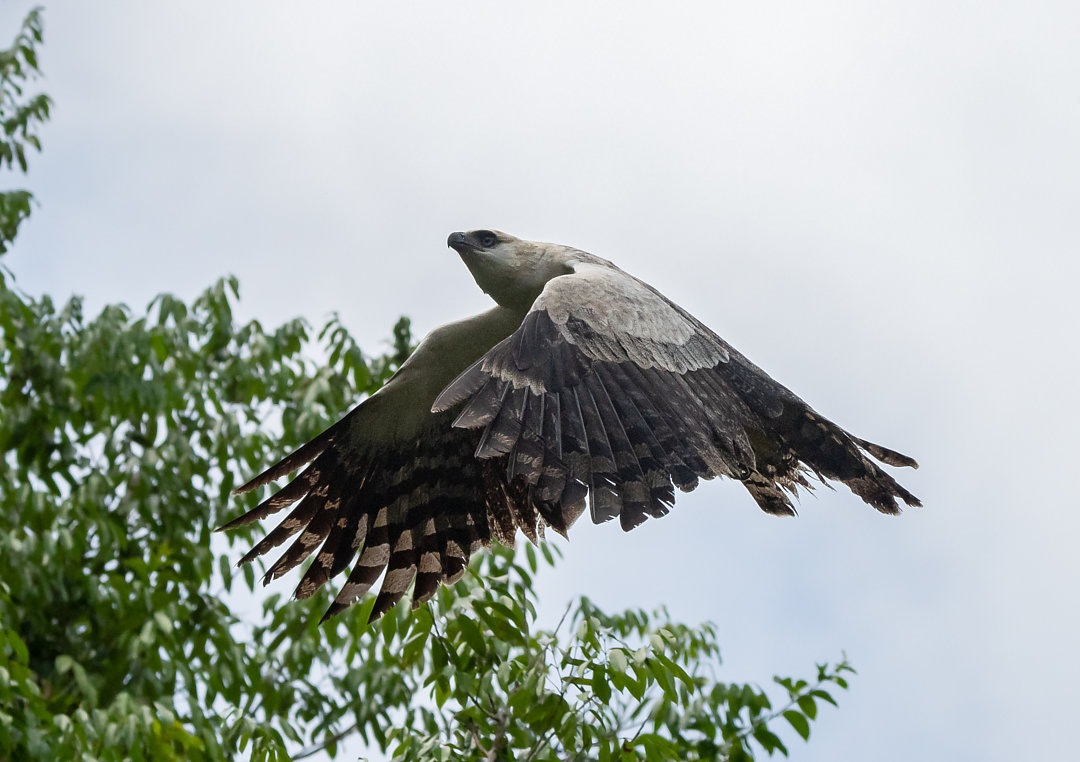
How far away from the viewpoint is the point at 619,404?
3.36 meters

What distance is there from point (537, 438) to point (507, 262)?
1.27 meters

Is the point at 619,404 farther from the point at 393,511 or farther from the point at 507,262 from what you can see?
the point at 393,511

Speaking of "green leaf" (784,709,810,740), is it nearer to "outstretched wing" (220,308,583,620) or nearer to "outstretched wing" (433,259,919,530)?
"outstretched wing" (433,259,919,530)

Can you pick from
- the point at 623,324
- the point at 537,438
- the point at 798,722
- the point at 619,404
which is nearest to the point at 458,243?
the point at 623,324

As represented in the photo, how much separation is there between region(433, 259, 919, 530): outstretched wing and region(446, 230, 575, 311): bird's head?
0.74ft

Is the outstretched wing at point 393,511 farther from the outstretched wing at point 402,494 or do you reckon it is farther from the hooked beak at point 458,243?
the hooked beak at point 458,243

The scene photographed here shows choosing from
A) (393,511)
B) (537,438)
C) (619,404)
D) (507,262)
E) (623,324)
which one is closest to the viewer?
(537,438)

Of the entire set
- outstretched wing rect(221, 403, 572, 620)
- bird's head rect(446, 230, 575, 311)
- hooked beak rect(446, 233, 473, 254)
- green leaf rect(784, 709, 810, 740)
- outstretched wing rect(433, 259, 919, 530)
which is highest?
hooked beak rect(446, 233, 473, 254)

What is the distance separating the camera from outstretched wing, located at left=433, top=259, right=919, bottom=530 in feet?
10.4

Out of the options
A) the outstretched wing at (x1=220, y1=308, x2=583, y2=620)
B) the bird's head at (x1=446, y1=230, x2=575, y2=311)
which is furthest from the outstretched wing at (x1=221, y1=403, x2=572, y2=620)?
the bird's head at (x1=446, y1=230, x2=575, y2=311)

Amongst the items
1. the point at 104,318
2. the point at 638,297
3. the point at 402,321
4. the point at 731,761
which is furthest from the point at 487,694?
the point at 104,318

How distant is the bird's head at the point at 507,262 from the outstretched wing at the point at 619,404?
226mm

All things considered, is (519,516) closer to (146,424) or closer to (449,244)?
(449,244)

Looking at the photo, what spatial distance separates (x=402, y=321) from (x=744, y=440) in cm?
284
